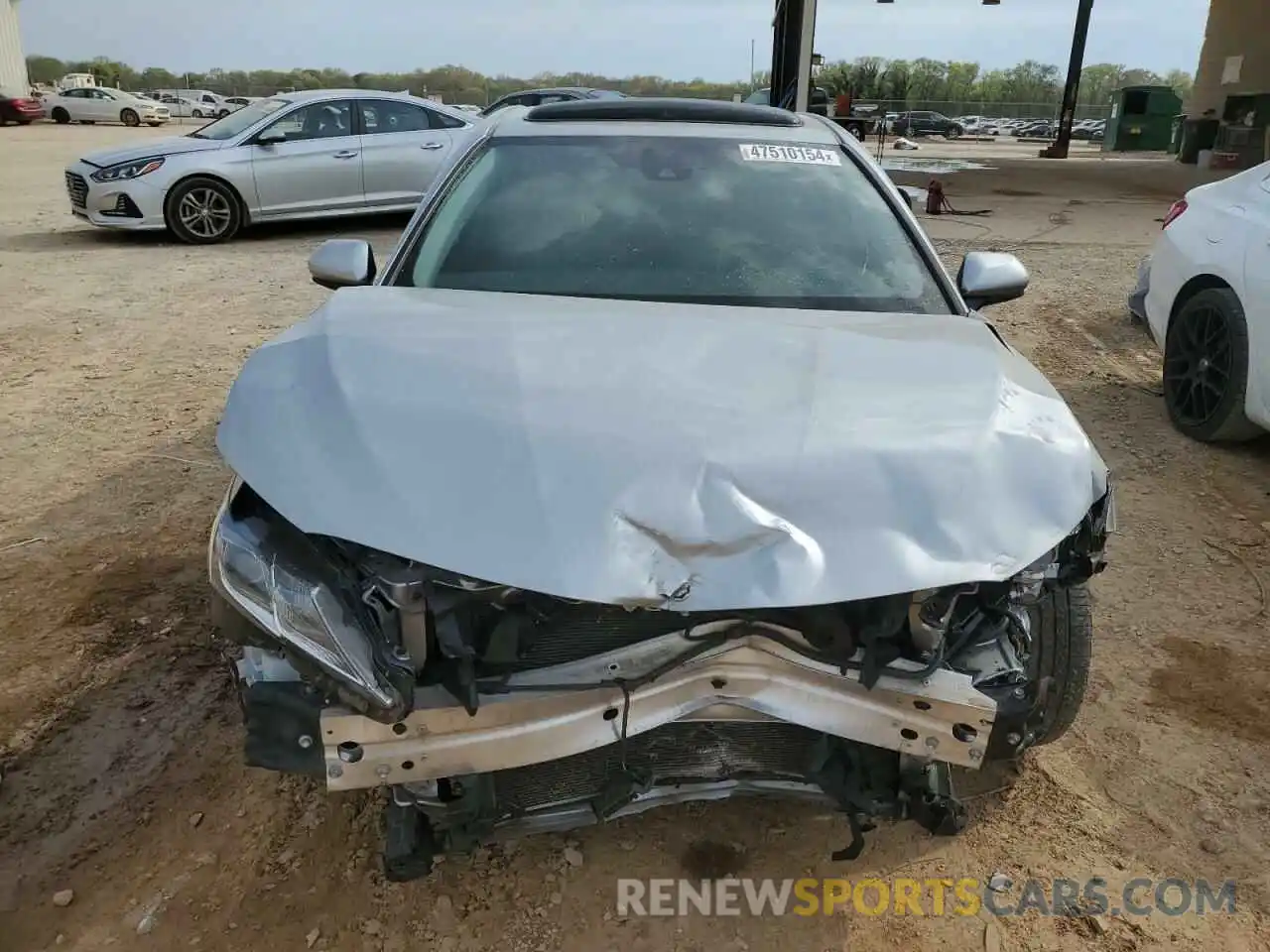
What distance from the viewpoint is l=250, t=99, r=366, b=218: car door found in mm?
10242

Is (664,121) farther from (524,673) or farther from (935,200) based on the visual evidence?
(935,200)

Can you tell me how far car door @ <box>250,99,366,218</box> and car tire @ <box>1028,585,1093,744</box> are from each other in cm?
978

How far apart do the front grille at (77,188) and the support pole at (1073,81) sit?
82.8 feet

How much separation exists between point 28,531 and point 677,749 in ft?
10.6

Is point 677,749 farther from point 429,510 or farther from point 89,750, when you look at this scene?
point 89,750

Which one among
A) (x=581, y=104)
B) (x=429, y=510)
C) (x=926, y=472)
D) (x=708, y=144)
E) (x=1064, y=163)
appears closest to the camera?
(x=429, y=510)

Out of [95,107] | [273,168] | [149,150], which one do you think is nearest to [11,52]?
[95,107]

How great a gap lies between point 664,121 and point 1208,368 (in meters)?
3.33

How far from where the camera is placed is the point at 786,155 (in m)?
3.43

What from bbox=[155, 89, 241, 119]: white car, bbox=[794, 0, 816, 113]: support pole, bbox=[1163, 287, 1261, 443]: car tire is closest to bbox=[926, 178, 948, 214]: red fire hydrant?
bbox=[794, 0, 816, 113]: support pole

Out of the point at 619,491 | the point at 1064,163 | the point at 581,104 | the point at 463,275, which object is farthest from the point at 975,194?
the point at 619,491

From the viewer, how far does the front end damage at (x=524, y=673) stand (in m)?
1.89

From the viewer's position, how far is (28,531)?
4.04 meters

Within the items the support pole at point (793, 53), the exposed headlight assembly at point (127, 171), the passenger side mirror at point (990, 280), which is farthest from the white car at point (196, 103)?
the passenger side mirror at point (990, 280)
